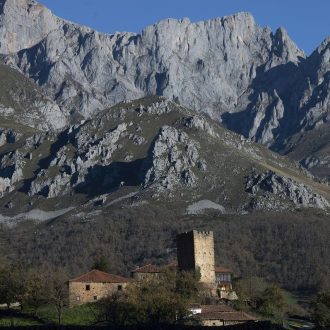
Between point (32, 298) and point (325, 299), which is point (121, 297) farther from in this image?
point (325, 299)

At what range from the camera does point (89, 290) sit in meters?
115

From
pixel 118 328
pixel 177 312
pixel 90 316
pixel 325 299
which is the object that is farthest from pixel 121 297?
pixel 118 328

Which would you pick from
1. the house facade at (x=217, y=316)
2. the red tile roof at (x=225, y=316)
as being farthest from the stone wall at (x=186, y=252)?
the red tile roof at (x=225, y=316)

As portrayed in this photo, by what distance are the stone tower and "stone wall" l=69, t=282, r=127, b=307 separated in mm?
16528

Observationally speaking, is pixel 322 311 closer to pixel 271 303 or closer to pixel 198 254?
pixel 271 303

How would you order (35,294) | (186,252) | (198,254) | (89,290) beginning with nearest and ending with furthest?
1. (35,294)
2. (89,290)
3. (198,254)
4. (186,252)

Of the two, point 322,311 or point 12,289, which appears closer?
point 322,311

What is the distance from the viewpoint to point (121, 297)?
10438 cm

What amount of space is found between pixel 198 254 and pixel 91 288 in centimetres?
2034

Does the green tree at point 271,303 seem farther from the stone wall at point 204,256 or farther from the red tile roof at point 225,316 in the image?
the red tile roof at point 225,316

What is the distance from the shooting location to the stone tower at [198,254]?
129 meters

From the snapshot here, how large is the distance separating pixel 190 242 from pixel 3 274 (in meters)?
31.9

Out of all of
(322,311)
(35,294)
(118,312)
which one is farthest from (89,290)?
(322,311)

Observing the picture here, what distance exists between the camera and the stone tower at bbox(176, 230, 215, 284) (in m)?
129
